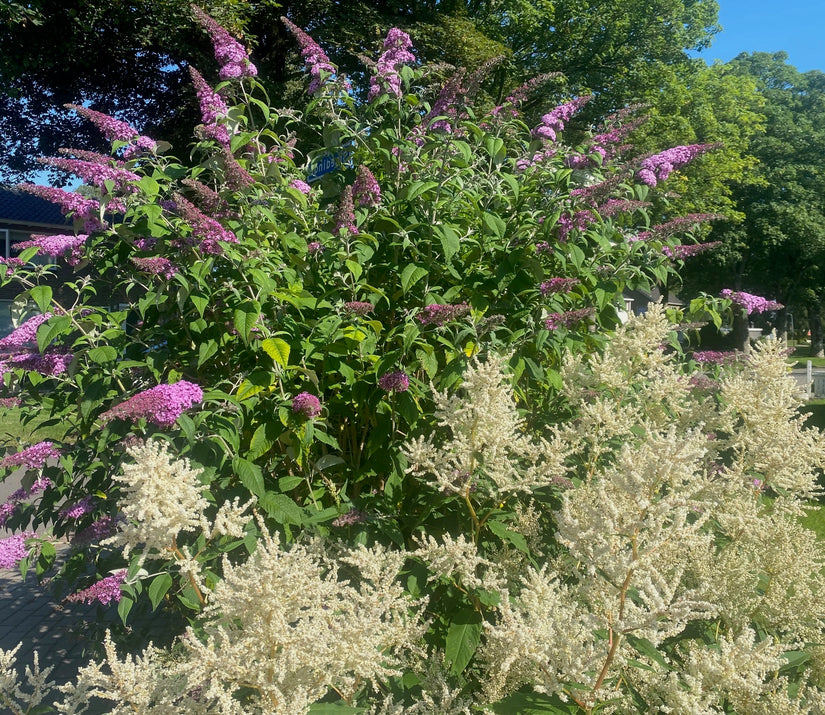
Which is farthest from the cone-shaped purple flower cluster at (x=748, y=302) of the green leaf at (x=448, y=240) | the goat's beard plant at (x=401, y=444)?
the green leaf at (x=448, y=240)

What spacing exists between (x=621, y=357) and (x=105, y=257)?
2.40 meters

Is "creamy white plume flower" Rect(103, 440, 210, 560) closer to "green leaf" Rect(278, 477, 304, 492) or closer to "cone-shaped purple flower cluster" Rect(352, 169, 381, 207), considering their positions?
"green leaf" Rect(278, 477, 304, 492)

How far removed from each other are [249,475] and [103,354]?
0.85m

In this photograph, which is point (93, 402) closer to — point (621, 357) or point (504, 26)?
point (621, 357)

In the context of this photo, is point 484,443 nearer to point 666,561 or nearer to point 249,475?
point 666,561

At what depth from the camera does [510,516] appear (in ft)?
7.32

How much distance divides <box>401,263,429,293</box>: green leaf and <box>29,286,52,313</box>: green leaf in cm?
150

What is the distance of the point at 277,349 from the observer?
7.66ft

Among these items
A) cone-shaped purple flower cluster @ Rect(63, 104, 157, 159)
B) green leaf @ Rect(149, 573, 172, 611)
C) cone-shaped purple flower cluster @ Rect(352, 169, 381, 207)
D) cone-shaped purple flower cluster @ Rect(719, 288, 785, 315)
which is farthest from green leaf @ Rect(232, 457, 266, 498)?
cone-shaped purple flower cluster @ Rect(719, 288, 785, 315)

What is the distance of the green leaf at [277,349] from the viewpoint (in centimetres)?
232

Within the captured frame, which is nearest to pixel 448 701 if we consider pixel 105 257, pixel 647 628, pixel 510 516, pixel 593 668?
pixel 593 668

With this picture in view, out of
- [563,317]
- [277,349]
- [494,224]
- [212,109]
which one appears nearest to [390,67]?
[212,109]

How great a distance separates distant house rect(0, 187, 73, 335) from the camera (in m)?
21.0

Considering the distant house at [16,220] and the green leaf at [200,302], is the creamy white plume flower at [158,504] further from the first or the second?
the distant house at [16,220]
